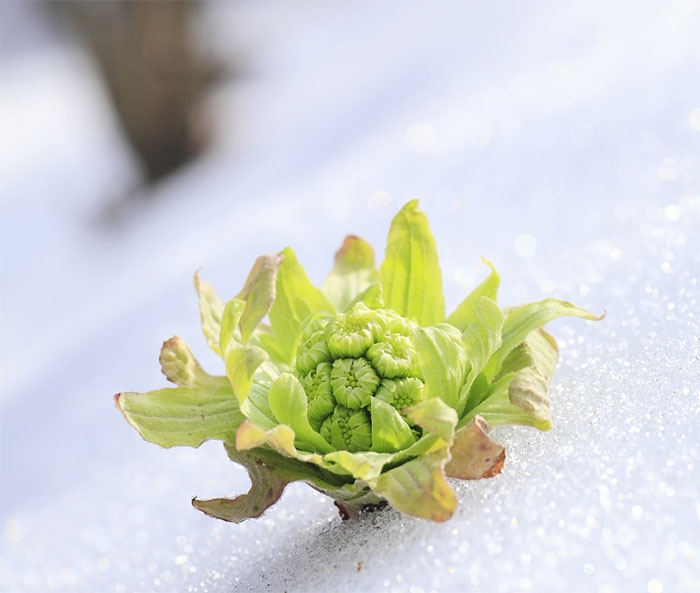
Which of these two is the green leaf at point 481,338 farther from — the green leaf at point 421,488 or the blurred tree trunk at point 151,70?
the blurred tree trunk at point 151,70

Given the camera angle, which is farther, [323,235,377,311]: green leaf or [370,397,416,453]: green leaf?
[323,235,377,311]: green leaf

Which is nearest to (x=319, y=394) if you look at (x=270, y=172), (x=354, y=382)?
Answer: (x=354, y=382)

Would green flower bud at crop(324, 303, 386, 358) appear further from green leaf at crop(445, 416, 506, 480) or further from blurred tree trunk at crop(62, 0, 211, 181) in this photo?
blurred tree trunk at crop(62, 0, 211, 181)

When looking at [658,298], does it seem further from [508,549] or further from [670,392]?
[508,549]

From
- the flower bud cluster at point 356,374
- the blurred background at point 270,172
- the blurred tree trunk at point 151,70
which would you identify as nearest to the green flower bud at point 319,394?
the flower bud cluster at point 356,374

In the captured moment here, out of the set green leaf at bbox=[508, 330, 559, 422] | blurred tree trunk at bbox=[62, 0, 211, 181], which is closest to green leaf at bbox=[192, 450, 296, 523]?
green leaf at bbox=[508, 330, 559, 422]

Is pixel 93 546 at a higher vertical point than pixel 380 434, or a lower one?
lower

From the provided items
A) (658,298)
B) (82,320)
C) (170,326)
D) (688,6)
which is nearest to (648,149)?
(658,298)
